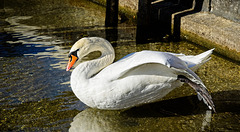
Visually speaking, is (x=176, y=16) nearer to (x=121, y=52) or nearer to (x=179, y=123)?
(x=121, y=52)

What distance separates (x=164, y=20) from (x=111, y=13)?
1.34 meters

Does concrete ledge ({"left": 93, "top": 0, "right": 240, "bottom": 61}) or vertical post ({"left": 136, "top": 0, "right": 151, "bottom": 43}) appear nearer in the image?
concrete ledge ({"left": 93, "top": 0, "right": 240, "bottom": 61})

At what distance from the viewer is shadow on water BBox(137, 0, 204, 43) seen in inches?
302

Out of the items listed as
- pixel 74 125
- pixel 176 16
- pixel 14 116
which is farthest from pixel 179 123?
pixel 176 16

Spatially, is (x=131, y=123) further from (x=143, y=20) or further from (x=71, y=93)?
(x=143, y=20)

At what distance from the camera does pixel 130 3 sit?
30.4ft

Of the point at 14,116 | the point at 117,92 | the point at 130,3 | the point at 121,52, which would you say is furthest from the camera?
the point at 130,3

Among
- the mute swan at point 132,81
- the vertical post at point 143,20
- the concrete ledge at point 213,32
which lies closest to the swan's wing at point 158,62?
the mute swan at point 132,81

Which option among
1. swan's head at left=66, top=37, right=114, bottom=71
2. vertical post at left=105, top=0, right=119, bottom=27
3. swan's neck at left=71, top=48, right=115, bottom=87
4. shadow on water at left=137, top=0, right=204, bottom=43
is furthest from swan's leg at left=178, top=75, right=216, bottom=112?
vertical post at left=105, top=0, right=119, bottom=27

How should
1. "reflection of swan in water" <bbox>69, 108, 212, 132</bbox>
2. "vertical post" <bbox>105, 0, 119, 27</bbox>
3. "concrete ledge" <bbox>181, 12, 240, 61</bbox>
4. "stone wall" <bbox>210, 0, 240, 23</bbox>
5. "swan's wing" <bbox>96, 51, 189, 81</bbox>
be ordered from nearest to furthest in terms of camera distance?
"swan's wing" <bbox>96, 51, 189, 81</bbox>
"reflection of swan in water" <bbox>69, 108, 212, 132</bbox>
"concrete ledge" <bbox>181, 12, 240, 61</bbox>
"stone wall" <bbox>210, 0, 240, 23</bbox>
"vertical post" <bbox>105, 0, 119, 27</bbox>

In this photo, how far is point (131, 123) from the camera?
4320 millimetres

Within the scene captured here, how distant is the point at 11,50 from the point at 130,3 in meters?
3.79

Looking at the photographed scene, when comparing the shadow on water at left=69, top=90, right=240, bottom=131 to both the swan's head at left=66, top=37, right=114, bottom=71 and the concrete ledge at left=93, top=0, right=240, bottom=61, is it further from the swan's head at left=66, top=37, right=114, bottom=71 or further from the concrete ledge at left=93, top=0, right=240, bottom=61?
the concrete ledge at left=93, top=0, right=240, bottom=61

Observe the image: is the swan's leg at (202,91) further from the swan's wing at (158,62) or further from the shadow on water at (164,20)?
the shadow on water at (164,20)
